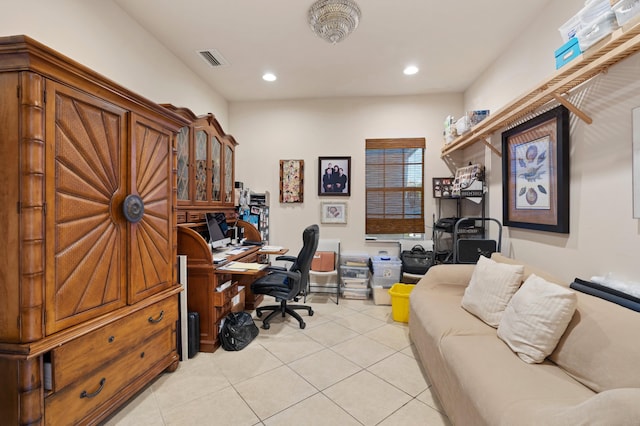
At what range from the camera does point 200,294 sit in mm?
2504

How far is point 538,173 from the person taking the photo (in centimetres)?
233

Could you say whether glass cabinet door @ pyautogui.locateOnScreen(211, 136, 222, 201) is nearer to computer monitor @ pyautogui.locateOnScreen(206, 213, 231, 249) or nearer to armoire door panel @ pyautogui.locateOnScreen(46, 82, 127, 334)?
computer monitor @ pyautogui.locateOnScreen(206, 213, 231, 249)

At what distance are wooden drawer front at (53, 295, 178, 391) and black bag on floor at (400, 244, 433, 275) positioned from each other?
277cm

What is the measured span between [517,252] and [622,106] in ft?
4.82

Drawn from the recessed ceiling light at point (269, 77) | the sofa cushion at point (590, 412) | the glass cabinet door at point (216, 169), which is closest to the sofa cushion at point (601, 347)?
the sofa cushion at point (590, 412)

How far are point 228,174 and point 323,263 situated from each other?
181 centimetres

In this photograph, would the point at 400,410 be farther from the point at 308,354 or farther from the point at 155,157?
the point at 155,157

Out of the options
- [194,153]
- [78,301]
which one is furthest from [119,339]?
[194,153]

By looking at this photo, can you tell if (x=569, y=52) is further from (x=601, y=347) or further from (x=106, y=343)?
(x=106, y=343)

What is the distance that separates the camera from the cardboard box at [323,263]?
3.96 m

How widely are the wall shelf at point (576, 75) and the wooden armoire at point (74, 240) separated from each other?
107 inches

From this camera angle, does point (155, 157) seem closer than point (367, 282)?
Yes

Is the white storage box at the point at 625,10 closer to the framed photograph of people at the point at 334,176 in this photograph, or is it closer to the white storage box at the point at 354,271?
the framed photograph of people at the point at 334,176

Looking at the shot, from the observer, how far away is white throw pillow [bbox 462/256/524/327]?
1.90m
